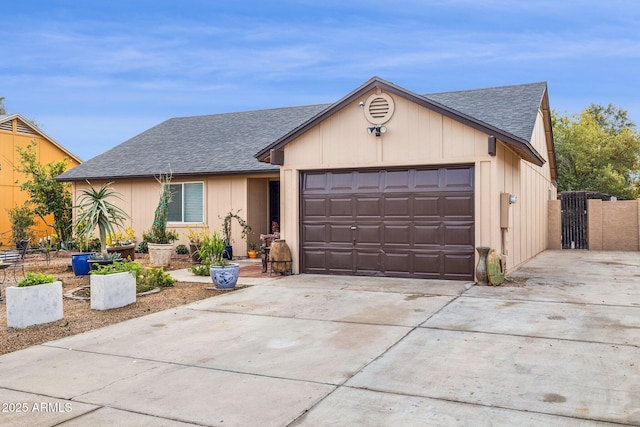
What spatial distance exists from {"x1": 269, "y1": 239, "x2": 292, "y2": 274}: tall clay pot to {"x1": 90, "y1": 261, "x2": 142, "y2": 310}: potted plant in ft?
12.0

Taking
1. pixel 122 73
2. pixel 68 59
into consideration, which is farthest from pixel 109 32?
pixel 68 59

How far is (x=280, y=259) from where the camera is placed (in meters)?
11.4

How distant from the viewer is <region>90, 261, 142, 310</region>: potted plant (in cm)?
770

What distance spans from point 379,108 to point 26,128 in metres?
18.2

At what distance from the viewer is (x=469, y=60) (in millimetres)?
28047

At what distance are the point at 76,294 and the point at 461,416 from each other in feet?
24.5

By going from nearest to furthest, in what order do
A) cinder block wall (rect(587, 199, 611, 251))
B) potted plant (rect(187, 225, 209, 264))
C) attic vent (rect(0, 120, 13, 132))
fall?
potted plant (rect(187, 225, 209, 264))
cinder block wall (rect(587, 199, 611, 251))
attic vent (rect(0, 120, 13, 132))

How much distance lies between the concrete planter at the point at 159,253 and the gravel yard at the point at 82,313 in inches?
80.3

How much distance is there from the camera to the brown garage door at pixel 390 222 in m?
10.2

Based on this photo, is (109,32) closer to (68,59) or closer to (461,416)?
(68,59)

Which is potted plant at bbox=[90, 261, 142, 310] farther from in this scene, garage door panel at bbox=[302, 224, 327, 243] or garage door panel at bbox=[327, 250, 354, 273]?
garage door panel at bbox=[327, 250, 354, 273]

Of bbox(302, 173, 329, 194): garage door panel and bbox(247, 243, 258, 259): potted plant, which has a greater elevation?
bbox(302, 173, 329, 194): garage door panel

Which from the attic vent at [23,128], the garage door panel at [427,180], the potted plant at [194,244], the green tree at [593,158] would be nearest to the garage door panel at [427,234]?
the garage door panel at [427,180]

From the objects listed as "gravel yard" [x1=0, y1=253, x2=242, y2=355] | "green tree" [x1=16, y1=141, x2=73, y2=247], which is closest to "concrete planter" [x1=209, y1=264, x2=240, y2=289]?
"gravel yard" [x1=0, y1=253, x2=242, y2=355]
